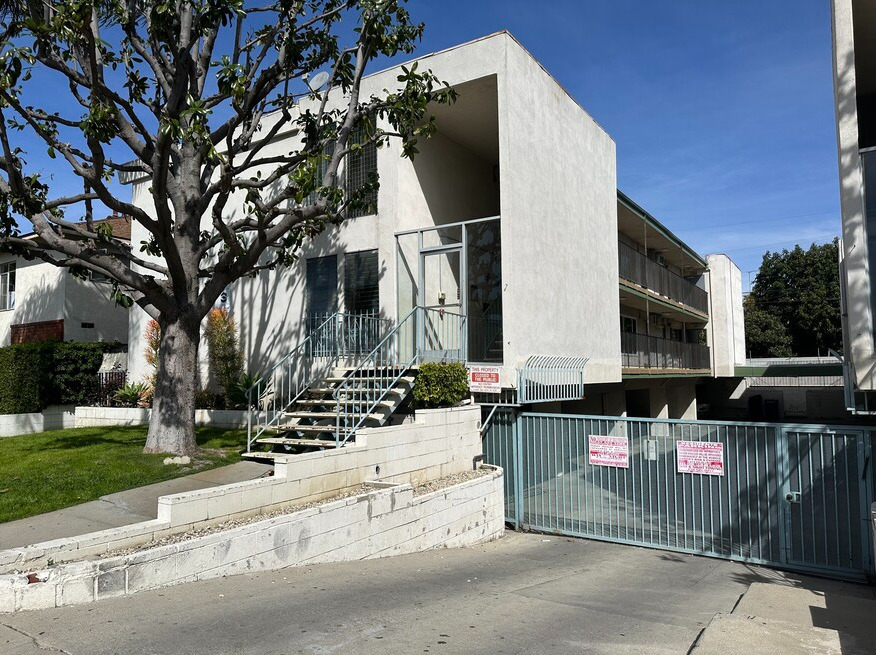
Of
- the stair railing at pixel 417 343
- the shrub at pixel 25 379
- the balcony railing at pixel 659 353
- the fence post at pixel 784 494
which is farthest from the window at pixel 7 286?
the fence post at pixel 784 494

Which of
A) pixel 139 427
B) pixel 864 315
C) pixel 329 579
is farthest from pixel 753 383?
pixel 329 579

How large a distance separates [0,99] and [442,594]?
8202mm

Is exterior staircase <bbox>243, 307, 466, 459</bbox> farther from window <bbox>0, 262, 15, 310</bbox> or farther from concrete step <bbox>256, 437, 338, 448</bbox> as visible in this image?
window <bbox>0, 262, 15, 310</bbox>

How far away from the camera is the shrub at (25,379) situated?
16094 mm

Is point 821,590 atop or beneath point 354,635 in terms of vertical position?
beneath

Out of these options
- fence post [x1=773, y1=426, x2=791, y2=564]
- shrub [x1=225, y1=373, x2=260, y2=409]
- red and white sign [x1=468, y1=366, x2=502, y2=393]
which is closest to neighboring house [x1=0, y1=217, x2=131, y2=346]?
shrub [x1=225, y1=373, x2=260, y2=409]

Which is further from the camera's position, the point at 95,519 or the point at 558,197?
the point at 558,197

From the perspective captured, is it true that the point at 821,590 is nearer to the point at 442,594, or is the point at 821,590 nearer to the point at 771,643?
the point at 771,643

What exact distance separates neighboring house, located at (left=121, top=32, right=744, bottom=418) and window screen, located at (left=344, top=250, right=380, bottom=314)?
0.10 feet

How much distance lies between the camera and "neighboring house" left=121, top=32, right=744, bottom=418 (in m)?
12.3

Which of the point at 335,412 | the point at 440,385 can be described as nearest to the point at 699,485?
the point at 440,385

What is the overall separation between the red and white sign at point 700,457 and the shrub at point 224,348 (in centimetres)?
984

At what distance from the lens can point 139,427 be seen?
14.3 m

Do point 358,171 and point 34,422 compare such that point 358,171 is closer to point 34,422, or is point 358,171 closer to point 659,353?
A: point 34,422
